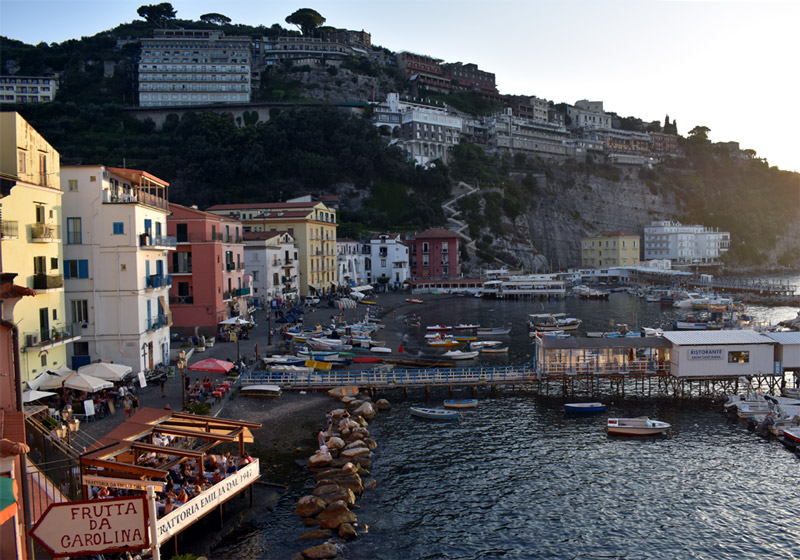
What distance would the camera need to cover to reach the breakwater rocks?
21.3 m

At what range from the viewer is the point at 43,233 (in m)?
29.6

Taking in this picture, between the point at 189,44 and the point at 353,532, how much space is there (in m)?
149

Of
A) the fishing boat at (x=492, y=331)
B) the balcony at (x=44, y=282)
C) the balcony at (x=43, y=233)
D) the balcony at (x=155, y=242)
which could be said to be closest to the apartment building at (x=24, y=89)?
the balcony at (x=155, y=242)

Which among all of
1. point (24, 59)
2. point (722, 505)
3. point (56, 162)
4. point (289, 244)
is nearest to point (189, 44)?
point (24, 59)

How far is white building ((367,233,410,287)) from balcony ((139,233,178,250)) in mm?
68353

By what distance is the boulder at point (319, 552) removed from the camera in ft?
64.1

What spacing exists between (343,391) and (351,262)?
6420 cm

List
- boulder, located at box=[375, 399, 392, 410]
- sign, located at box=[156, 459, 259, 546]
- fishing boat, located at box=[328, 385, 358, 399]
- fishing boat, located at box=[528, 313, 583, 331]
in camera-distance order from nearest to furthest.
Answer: sign, located at box=[156, 459, 259, 546] < boulder, located at box=[375, 399, 392, 410] < fishing boat, located at box=[328, 385, 358, 399] < fishing boat, located at box=[528, 313, 583, 331]

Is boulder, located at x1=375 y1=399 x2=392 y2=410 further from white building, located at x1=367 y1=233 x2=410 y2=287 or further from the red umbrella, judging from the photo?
white building, located at x1=367 y1=233 x2=410 y2=287

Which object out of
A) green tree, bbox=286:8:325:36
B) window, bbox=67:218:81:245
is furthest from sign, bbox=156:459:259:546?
green tree, bbox=286:8:325:36

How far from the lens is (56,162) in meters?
31.7

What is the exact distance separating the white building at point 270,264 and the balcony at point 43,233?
3975 cm

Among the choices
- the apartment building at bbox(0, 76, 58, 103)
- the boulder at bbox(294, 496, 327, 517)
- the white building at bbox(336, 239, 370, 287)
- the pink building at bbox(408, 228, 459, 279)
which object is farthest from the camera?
the apartment building at bbox(0, 76, 58, 103)

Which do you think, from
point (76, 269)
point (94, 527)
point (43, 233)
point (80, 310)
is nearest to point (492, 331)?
point (80, 310)
